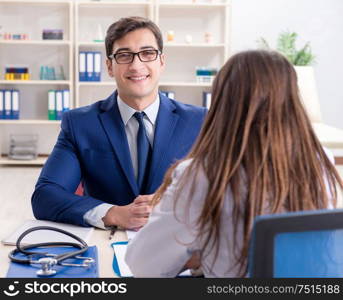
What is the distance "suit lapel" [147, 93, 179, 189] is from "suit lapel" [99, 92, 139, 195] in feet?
0.22

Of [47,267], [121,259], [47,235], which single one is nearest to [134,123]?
[47,235]

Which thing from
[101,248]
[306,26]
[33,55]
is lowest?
[101,248]

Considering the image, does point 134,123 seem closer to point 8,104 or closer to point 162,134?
point 162,134

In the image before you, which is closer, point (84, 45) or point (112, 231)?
point (112, 231)

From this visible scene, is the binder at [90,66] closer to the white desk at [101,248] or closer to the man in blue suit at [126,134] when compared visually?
the man in blue suit at [126,134]

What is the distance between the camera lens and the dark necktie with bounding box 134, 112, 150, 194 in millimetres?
1974

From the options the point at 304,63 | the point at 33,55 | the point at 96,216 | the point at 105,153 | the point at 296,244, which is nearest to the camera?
the point at 296,244

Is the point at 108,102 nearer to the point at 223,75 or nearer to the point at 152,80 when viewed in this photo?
the point at 152,80

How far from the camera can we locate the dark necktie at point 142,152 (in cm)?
197

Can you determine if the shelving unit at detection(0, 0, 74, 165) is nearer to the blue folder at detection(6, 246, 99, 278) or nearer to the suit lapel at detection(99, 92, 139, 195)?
the suit lapel at detection(99, 92, 139, 195)

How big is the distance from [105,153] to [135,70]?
1.00 feet

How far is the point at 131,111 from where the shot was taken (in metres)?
2.04

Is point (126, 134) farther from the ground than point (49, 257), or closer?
farther from the ground

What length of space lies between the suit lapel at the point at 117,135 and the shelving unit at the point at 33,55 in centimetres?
387
